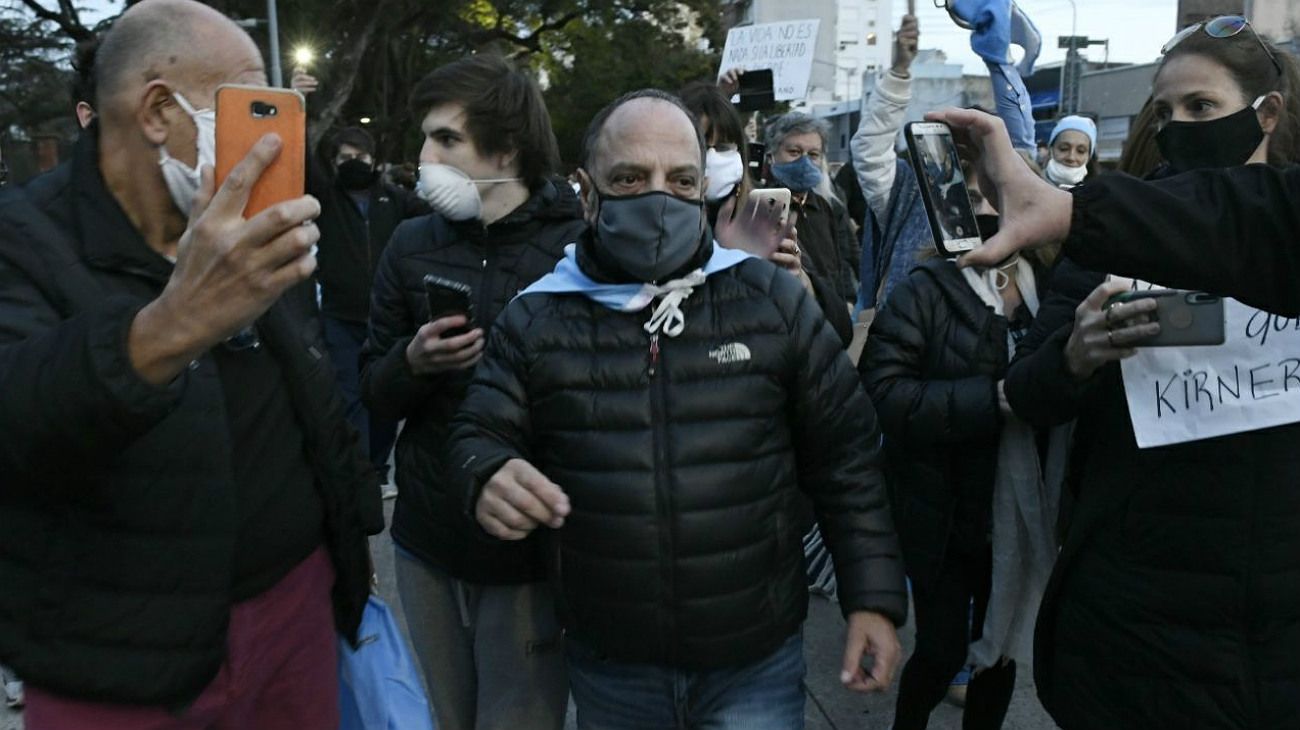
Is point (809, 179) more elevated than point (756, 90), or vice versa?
point (756, 90)

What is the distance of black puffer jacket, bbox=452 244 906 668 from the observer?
6.54 feet

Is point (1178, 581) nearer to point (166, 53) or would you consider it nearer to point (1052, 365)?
point (1052, 365)

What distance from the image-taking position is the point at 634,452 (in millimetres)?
1989

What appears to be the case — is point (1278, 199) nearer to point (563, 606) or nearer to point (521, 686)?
point (563, 606)

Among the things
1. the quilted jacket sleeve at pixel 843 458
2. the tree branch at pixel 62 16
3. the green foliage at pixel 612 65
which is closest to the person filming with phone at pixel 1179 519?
the quilted jacket sleeve at pixel 843 458

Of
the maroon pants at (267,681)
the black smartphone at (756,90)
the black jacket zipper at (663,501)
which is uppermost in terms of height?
the black smartphone at (756,90)

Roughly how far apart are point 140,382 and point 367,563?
99cm

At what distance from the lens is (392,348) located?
2.57 m

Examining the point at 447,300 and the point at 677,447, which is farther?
the point at 447,300

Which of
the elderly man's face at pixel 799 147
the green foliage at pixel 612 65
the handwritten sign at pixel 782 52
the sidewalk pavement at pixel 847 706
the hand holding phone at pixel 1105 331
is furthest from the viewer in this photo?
the green foliage at pixel 612 65

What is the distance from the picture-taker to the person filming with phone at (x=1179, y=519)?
6.27 feet

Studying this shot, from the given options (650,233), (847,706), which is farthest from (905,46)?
(847,706)

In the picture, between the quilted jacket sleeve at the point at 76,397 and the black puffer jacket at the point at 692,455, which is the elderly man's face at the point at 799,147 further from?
the quilted jacket sleeve at the point at 76,397

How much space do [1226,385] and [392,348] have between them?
1833 millimetres
